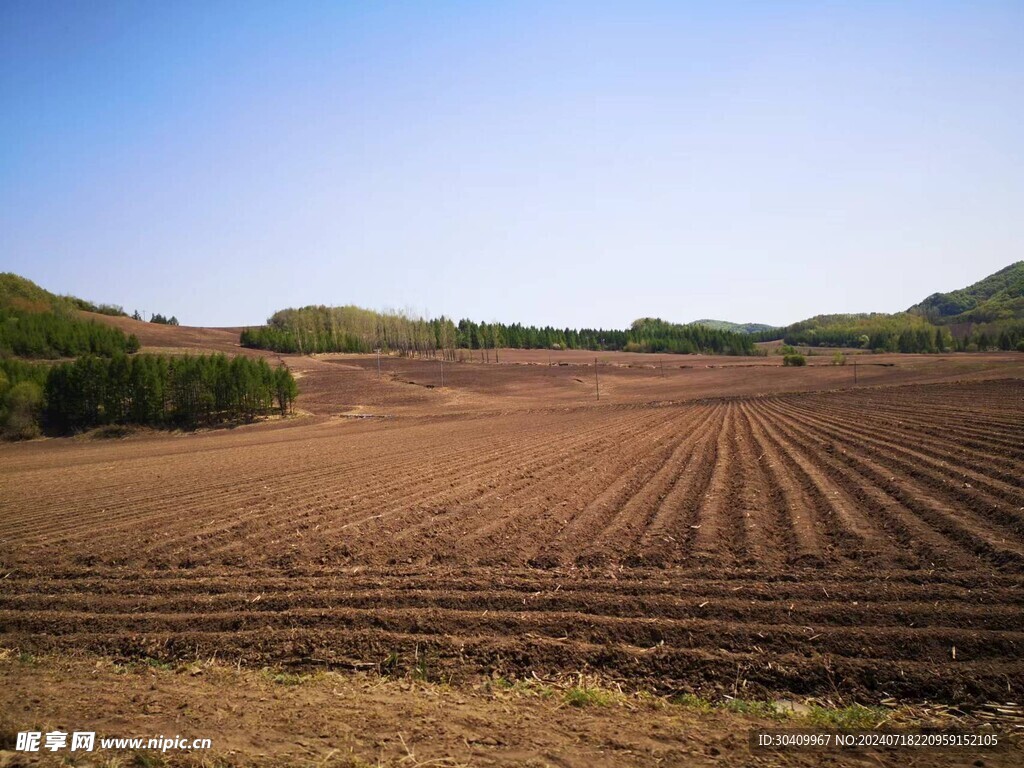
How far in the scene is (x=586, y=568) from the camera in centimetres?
888

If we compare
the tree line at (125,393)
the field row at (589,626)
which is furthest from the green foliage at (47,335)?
the field row at (589,626)

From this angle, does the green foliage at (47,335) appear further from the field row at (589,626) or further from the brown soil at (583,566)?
the field row at (589,626)

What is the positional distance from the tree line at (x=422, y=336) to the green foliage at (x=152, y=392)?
67.6 meters

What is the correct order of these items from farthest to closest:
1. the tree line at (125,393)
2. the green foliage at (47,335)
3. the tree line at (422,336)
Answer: the tree line at (422,336), the green foliage at (47,335), the tree line at (125,393)

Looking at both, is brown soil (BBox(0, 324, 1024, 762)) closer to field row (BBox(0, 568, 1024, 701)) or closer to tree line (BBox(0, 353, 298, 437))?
field row (BBox(0, 568, 1024, 701))

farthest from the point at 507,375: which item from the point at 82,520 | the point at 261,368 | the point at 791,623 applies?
the point at 791,623

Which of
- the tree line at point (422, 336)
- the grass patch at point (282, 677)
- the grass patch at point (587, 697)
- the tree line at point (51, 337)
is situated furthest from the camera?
the tree line at point (422, 336)

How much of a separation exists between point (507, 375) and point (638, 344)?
80.7 m

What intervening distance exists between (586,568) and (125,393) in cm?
5563

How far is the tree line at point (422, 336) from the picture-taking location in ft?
413

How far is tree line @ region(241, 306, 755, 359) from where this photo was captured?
125812mm

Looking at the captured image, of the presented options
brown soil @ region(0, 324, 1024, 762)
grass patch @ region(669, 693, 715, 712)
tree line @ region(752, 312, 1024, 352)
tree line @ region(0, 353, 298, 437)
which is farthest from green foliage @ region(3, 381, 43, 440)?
tree line @ region(752, 312, 1024, 352)

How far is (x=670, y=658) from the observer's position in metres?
6.22

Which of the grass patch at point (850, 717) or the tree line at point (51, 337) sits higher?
the tree line at point (51, 337)
